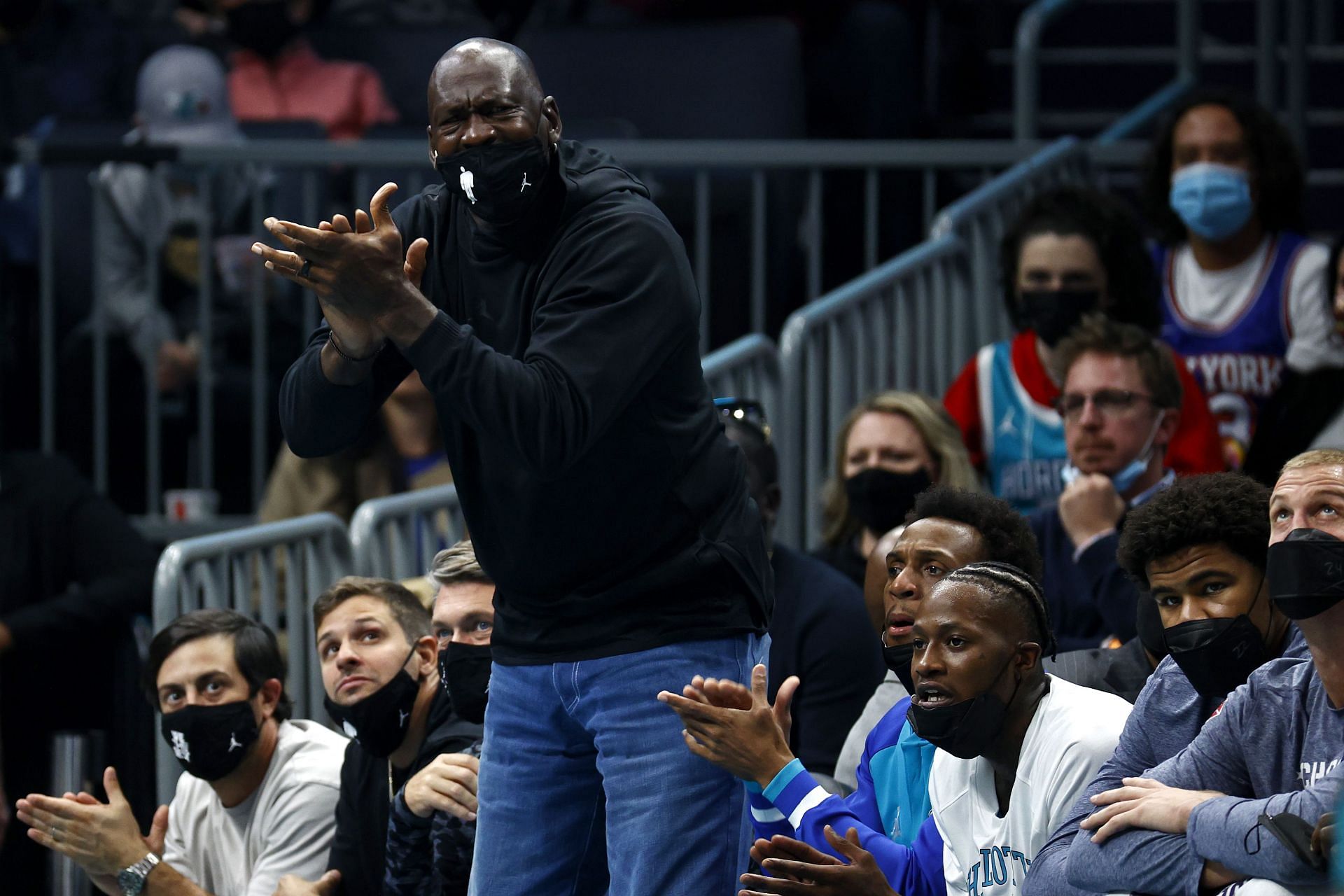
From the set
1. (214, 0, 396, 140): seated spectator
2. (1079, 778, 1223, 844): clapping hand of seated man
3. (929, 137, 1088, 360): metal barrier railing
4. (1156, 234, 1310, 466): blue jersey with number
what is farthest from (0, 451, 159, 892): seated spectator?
(1079, 778, 1223, 844): clapping hand of seated man

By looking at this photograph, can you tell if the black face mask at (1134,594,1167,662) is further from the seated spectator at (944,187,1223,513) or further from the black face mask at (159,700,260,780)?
the black face mask at (159,700,260,780)

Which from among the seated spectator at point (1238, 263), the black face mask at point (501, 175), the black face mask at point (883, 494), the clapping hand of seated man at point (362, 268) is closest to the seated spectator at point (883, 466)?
the black face mask at point (883, 494)

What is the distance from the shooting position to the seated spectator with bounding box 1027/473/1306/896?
12.2 ft

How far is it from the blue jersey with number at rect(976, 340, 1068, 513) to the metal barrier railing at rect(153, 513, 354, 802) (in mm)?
1943

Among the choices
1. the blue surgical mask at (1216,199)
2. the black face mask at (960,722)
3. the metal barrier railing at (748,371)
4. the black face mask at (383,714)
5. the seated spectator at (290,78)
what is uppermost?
the seated spectator at (290,78)

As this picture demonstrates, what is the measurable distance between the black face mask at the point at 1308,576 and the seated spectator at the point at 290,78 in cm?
562

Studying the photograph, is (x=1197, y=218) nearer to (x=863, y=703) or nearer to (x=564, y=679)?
(x=863, y=703)

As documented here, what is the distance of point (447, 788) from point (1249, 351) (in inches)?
125

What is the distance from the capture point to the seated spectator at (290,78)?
27.8ft

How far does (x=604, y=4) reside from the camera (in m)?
9.23

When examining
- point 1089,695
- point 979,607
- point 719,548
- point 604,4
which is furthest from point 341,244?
point 604,4

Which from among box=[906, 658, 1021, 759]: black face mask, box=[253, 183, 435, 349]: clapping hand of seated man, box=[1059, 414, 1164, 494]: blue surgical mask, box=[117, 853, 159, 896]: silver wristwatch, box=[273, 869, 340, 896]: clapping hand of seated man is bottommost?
box=[273, 869, 340, 896]: clapping hand of seated man

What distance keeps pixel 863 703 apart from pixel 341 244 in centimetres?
264

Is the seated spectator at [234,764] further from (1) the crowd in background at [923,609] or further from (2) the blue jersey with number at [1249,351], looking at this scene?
(2) the blue jersey with number at [1249,351]
